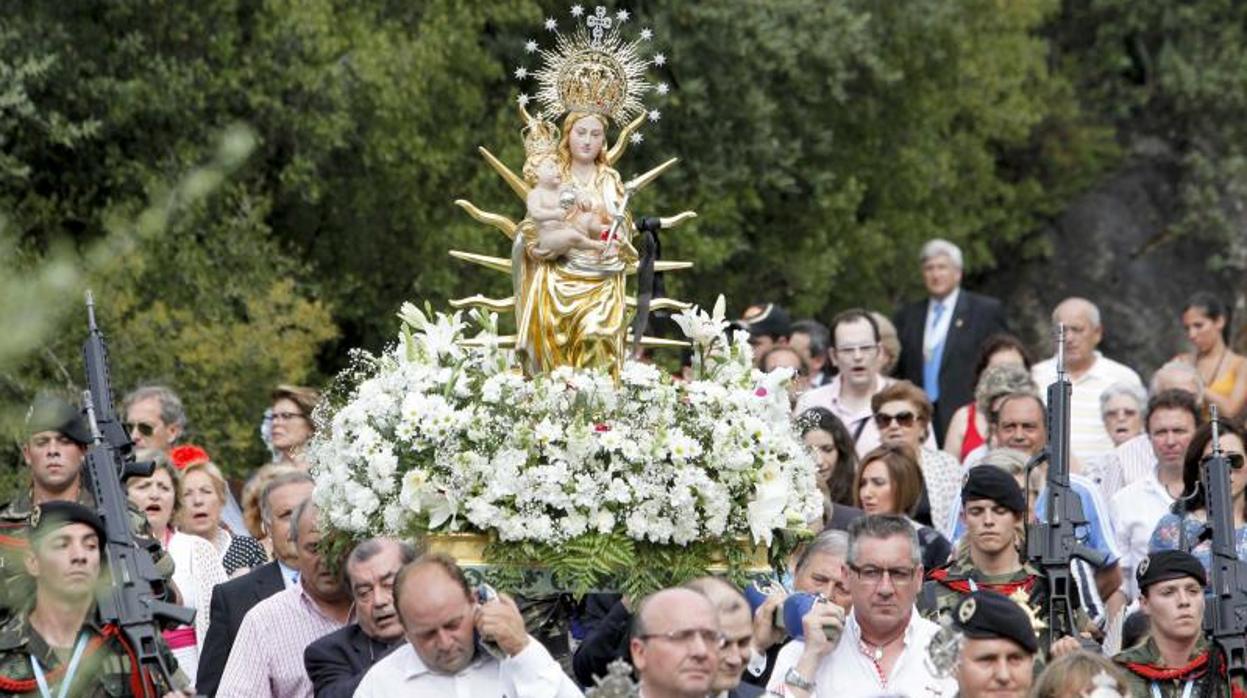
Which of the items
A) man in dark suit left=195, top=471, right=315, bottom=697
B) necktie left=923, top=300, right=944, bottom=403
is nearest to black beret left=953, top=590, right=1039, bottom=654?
man in dark suit left=195, top=471, right=315, bottom=697

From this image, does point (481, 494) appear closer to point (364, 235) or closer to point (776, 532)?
point (776, 532)

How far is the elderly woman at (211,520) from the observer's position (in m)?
13.2

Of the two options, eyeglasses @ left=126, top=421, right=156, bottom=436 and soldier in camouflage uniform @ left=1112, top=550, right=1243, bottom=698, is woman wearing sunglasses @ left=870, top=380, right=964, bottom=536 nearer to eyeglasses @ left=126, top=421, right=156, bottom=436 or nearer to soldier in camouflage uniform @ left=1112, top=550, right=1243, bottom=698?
eyeglasses @ left=126, top=421, right=156, bottom=436

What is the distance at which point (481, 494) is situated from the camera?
35.5ft

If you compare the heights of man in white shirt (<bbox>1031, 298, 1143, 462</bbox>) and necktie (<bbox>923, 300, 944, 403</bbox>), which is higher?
necktie (<bbox>923, 300, 944, 403</bbox>)

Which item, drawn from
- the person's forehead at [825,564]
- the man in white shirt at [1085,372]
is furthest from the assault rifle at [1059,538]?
the man in white shirt at [1085,372]

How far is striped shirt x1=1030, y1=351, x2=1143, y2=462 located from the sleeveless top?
1.36ft

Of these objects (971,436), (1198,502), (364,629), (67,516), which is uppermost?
(971,436)

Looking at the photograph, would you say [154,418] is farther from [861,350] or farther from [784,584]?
[784,584]

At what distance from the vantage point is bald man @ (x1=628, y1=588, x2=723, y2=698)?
868cm

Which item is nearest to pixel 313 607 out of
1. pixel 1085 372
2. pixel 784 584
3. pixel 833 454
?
pixel 784 584

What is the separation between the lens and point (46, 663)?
32.6 ft

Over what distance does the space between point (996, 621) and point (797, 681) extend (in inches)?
38.1

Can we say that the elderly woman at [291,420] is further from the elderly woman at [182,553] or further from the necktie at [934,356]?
the necktie at [934,356]
